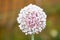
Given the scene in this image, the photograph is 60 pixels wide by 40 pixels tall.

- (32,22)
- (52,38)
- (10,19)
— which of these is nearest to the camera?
(32,22)

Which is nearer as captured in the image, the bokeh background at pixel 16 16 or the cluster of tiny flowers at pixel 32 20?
the cluster of tiny flowers at pixel 32 20

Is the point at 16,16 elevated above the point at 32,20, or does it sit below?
above

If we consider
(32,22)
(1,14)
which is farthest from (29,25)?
(1,14)

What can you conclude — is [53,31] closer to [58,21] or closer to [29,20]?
[58,21]

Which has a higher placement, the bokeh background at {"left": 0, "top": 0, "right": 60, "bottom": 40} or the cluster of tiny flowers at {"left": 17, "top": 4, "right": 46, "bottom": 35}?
the bokeh background at {"left": 0, "top": 0, "right": 60, "bottom": 40}

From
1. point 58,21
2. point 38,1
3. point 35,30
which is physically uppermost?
point 38,1

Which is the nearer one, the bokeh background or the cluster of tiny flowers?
the cluster of tiny flowers

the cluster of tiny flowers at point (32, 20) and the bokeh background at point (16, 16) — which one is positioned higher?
the bokeh background at point (16, 16)

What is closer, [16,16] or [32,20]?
[32,20]
